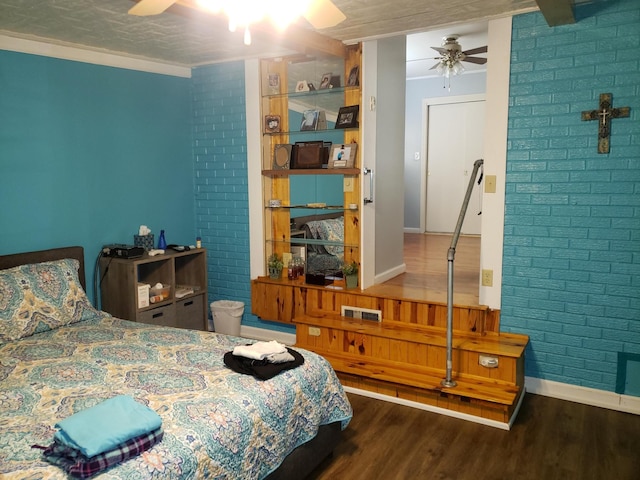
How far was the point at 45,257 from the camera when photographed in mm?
3688

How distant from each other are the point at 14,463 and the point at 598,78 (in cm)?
361

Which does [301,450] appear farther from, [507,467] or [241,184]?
[241,184]

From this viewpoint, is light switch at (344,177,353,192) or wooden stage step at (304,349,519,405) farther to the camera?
light switch at (344,177,353,192)

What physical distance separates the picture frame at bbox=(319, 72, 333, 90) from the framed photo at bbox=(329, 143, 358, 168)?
510 millimetres

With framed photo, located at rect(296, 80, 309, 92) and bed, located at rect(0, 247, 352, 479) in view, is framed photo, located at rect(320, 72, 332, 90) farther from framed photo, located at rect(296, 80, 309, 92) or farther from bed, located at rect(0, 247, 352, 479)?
bed, located at rect(0, 247, 352, 479)

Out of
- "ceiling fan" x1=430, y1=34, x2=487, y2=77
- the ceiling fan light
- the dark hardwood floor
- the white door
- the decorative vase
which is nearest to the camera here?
the dark hardwood floor

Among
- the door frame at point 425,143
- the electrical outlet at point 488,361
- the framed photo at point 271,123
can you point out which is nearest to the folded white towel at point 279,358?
the electrical outlet at point 488,361

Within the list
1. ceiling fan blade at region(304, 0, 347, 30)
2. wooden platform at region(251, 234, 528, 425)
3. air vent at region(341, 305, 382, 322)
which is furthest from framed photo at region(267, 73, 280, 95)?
ceiling fan blade at region(304, 0, 347, 30)

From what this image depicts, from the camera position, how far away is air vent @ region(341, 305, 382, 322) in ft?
13.2

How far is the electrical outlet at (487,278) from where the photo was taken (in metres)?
3.66

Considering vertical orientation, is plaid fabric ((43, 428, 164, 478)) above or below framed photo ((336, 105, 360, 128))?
below

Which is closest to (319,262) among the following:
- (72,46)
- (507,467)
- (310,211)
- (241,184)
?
(310,211)

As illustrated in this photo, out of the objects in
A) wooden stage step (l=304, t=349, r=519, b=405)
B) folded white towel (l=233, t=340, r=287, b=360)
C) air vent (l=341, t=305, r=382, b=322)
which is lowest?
wooden stage step (l=304, t=349, r=519, b=405)

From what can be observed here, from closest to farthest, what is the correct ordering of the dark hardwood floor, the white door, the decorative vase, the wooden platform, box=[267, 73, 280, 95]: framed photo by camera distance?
the dark hardwood floor
the wooden platform
box=[267, 73, 280, 95]: framed photo
the decorative vase
the white door
